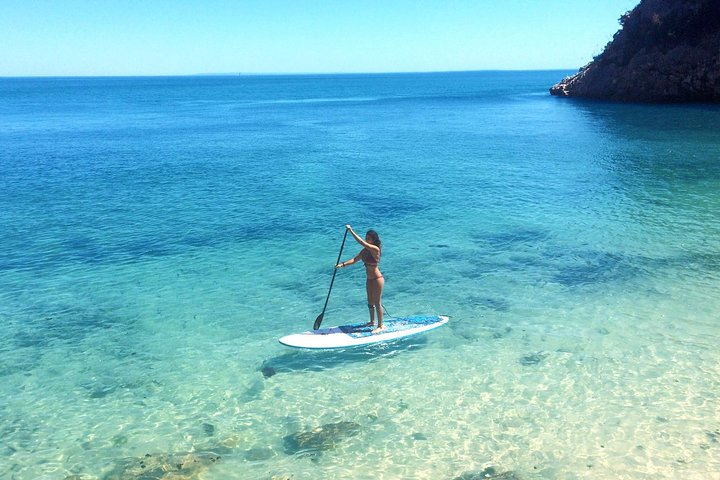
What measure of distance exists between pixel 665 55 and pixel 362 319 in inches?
3040

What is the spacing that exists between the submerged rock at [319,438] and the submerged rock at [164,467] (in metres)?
1.46

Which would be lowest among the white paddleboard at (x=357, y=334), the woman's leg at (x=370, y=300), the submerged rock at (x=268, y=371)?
the submerged rock at (x=268, y=371)

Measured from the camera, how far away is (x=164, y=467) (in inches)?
402

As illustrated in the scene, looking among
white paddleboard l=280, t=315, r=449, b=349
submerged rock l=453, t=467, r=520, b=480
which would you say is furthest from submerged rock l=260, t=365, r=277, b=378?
submerged rock l=453, t=467, r=520, b=480

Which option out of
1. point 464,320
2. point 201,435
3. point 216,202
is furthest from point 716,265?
point 216,202

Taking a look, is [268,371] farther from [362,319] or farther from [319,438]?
[362,319]

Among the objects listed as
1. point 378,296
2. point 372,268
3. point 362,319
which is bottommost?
point 362,319

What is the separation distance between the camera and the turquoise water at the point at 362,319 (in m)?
10.7

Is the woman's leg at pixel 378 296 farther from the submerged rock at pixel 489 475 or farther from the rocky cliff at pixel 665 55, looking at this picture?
the rocky cliff at pixel 665 55

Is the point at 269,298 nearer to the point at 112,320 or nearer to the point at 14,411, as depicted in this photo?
the point at 112,320

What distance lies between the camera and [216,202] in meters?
30.4

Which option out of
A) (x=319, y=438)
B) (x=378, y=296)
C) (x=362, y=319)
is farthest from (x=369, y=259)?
→ (x=319, y=438)

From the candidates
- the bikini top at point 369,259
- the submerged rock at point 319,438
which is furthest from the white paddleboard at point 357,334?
the submerged rock at point 319,438

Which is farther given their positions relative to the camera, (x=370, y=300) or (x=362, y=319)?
(x=362, y=319)
